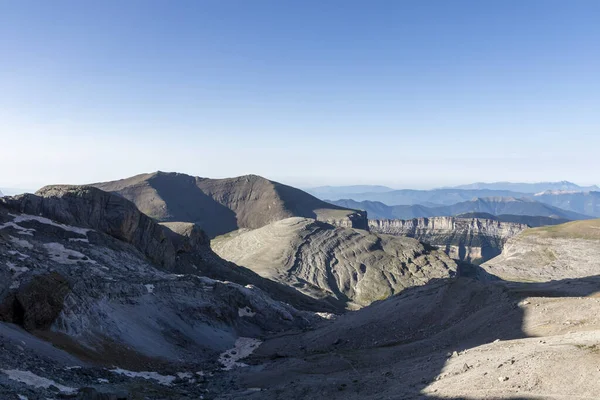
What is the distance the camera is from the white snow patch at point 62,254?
57781mm

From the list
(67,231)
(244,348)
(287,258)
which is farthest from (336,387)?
(287,258)

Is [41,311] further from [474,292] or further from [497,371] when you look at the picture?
[474,292]

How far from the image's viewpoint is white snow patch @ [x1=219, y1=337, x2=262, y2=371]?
45616mm

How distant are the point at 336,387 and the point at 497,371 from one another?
1003 cm

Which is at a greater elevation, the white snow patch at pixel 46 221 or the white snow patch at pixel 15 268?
the white snow patch at pixel 46 221

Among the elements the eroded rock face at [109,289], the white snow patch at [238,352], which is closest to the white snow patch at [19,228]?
the eroded rock face at [109,289]

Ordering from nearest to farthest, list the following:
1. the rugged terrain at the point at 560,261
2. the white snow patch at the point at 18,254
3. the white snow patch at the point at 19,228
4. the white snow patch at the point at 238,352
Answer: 1. the white snow patch at the point at 238,352
2. the white snow patch at the point at 18,254
3. the white snow patch at the point at 19,228
4. the rugged terrain at the point at 560,261

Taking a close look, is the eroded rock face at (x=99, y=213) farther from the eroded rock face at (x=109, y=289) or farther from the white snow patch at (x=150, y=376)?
the white snow patch at (x=150, y=376)

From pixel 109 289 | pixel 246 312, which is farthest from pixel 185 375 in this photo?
pixel 246 312

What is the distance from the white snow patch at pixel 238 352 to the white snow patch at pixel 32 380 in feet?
69.7

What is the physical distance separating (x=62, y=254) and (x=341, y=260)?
120 meters

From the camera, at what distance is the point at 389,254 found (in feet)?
551

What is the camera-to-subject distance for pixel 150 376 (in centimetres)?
3556

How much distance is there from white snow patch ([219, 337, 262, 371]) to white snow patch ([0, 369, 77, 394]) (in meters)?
21.3
